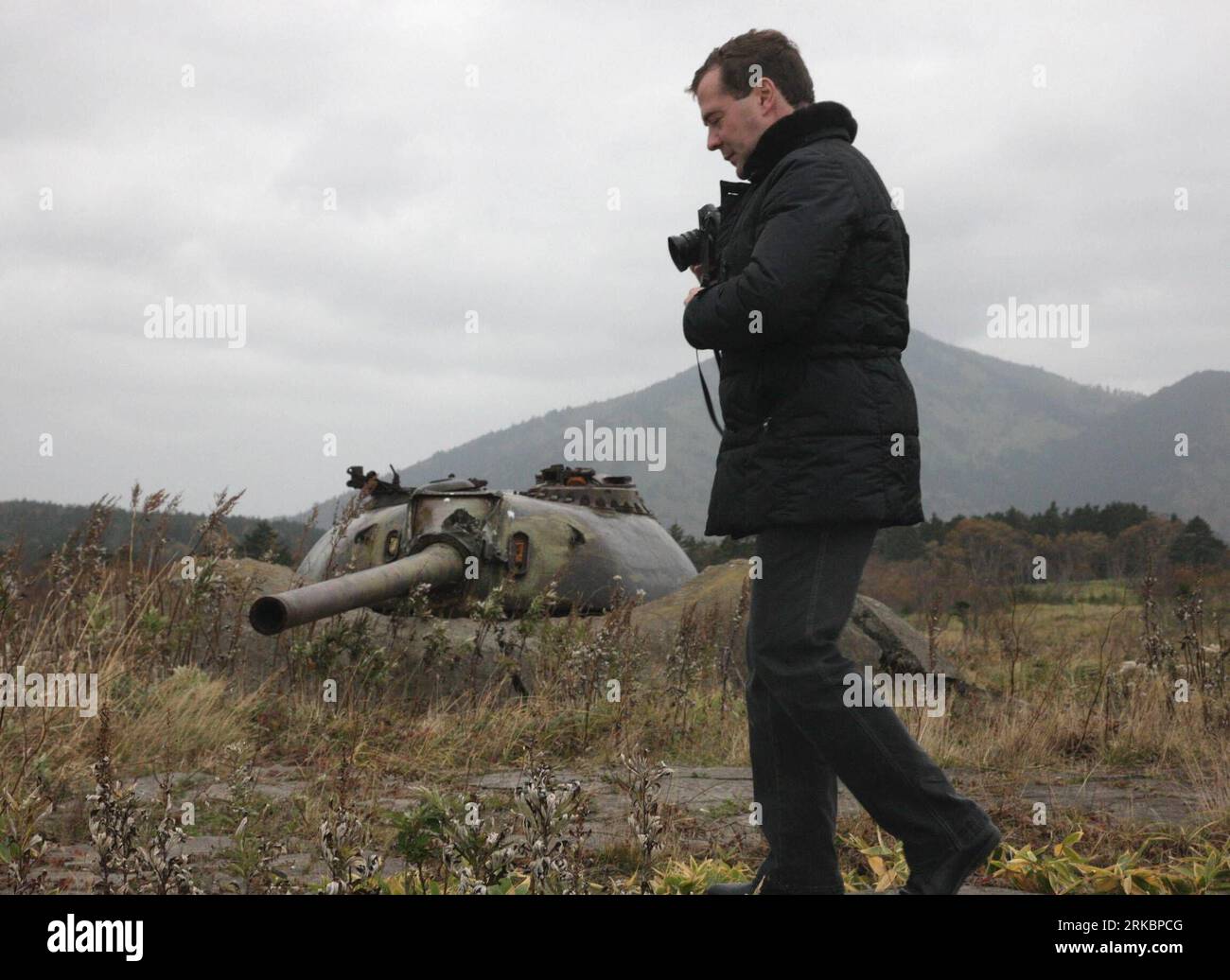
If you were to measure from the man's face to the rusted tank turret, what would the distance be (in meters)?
4.69

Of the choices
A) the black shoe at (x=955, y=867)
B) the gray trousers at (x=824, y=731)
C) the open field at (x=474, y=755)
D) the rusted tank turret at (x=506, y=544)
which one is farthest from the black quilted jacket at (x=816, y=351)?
the rusted tank turret at (x=506, y=544)

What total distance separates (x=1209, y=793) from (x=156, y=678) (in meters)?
5.23

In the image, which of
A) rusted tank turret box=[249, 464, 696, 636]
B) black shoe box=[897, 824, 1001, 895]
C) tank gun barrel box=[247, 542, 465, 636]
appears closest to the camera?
black shoe box=[897, 824, 1001, 895]

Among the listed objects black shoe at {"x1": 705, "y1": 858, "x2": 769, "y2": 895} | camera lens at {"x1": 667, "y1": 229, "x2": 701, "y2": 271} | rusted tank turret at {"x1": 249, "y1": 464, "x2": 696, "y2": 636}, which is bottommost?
black shoe at {"x1": 705, "y1": 858, "x2": 769, "y2": 895}

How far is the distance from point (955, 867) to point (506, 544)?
6.74 m

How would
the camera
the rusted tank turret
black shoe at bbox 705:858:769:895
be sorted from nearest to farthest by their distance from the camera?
black shoe at bbox 705:858:769:895 → the camera → the rusted tank turret

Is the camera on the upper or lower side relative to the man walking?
upper

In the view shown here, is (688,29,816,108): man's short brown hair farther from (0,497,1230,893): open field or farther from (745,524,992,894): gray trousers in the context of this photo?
(0,497,1230,893): open field

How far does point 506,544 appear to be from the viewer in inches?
369

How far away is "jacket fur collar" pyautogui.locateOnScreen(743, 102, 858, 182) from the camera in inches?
122

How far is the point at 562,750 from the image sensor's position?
605 cm

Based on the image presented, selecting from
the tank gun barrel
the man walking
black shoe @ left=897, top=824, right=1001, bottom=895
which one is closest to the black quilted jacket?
the man walking

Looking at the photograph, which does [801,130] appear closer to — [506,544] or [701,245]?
[701,245]

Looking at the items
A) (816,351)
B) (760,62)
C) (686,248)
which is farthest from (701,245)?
(816,351)
